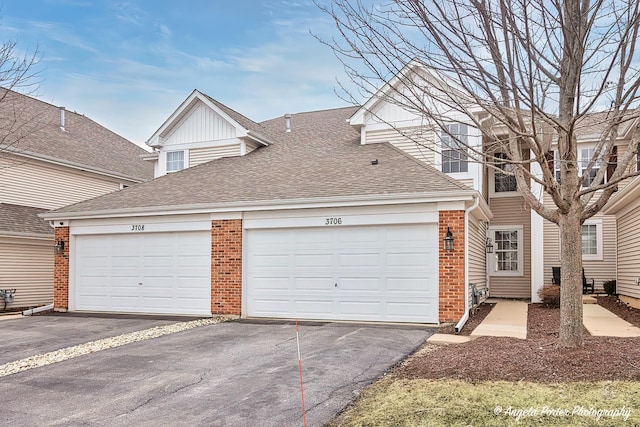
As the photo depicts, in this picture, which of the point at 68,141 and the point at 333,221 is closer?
the point at 333,221

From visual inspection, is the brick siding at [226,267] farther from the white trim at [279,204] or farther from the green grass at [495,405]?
the green grass at [495,405]

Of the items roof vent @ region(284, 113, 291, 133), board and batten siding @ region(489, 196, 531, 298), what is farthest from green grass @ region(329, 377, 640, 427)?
roof vent @ region(284, 113, 291, 133)

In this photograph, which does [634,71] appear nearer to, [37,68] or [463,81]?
[463,81]

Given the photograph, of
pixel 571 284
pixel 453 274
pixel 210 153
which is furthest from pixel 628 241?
pixel 210 153

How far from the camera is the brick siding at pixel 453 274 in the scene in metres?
11.2

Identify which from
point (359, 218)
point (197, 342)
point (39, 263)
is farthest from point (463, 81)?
point (39, 263)

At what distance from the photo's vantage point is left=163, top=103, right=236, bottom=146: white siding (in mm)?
17969

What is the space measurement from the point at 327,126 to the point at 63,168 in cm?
1010

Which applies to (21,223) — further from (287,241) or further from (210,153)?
(287,241)

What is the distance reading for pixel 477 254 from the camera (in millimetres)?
15148

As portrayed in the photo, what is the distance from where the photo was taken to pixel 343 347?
29.4 ft

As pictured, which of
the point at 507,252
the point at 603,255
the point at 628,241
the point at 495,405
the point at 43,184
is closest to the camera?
the point at 495,405

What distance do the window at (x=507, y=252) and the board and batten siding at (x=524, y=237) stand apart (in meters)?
0.13

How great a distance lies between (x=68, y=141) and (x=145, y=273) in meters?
10.1
